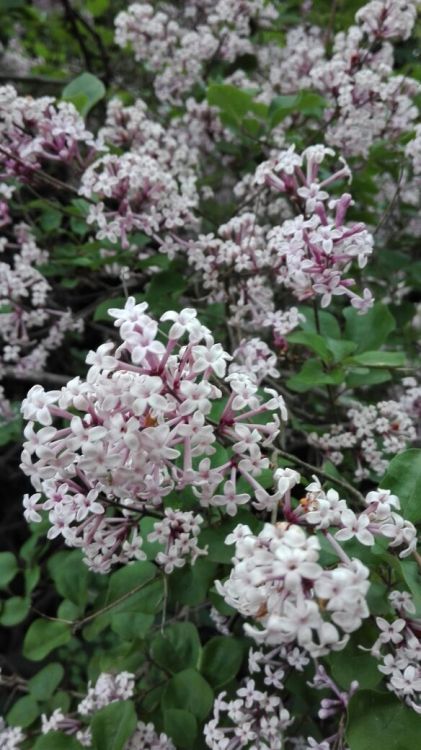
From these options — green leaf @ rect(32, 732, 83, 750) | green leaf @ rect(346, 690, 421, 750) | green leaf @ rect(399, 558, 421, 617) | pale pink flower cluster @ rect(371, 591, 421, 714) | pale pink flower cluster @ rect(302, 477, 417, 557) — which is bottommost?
green leaf @ rect(32, 732, 83, 750)

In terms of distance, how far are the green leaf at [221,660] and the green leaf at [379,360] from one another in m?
0.76

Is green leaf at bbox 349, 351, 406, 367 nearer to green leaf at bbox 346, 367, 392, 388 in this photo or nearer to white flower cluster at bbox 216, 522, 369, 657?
green leaf at bbox 346, 367, 392, 388

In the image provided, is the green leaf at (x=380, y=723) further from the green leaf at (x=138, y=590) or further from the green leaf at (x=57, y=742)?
the green leaf at (x=57, y=742)

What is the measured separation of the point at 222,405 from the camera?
1.27 m

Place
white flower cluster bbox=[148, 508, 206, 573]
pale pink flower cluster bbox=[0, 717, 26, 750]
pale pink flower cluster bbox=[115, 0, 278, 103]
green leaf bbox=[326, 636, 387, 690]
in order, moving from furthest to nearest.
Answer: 1. pale pink flower cluster bbox=[115, 0, 278, 103]
2. pale pink flower cluster bbox=[0, 717, 26, 750]
3. white flower cluster bbox=[148, 508, 206, 573]
4. green leaf bbox=[326, 636, 387, 690]

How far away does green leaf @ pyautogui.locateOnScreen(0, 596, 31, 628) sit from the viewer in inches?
78.9

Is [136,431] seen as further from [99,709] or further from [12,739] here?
[12,739]

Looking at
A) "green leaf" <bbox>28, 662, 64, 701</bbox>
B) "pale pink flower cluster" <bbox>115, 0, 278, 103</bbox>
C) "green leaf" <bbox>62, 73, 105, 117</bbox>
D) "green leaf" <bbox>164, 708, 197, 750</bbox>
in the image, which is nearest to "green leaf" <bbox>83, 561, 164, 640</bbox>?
"green leaf" <bbox>164, 708, 197, 750</bbox>

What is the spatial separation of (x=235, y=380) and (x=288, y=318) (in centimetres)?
72

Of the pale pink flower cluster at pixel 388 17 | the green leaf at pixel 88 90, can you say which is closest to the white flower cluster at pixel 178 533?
the green leaf at pixel 88 90

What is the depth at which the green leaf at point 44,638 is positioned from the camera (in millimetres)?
1794

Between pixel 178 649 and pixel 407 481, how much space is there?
795mm

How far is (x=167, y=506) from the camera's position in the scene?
1263 mm

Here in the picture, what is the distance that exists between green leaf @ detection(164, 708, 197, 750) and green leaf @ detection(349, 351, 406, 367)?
0.91 meters
